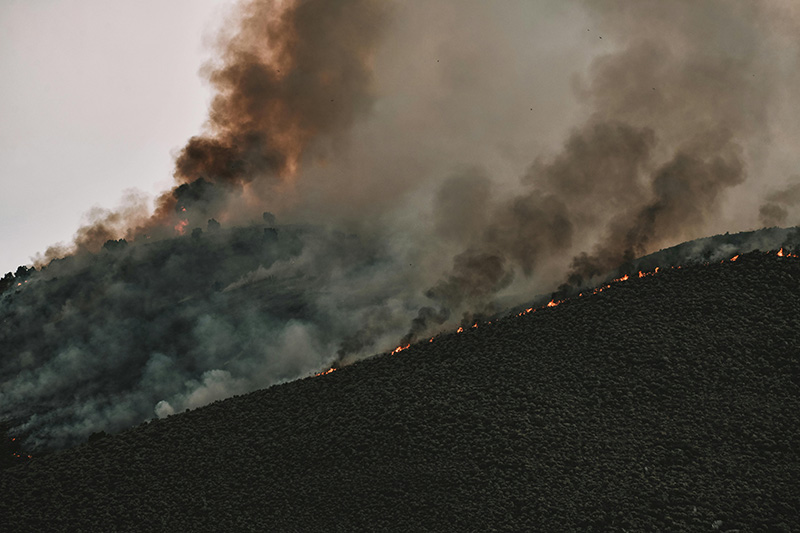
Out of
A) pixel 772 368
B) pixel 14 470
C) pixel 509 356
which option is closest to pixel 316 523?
pixel 509 356

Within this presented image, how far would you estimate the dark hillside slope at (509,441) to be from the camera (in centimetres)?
2203

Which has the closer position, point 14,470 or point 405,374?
point 14,470

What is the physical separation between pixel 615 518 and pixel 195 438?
55.3 feet

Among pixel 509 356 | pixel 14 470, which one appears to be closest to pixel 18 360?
pixel 14 470

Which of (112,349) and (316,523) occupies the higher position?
(112,349)

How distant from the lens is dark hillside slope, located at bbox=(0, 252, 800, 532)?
72.3 ft

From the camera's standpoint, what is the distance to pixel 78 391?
4997 centimetres

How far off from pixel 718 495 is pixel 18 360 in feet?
181

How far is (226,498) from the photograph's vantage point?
2453 centimetres

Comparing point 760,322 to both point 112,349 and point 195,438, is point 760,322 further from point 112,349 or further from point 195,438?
point 112,349

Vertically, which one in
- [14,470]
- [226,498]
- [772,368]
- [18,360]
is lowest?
[772,368]

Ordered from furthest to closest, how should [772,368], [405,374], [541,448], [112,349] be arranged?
[112,349]
[405,374]
[772,368]
[541,448]

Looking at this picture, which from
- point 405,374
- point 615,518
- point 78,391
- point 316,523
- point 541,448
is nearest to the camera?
point 615,518

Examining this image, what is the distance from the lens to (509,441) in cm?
2498
